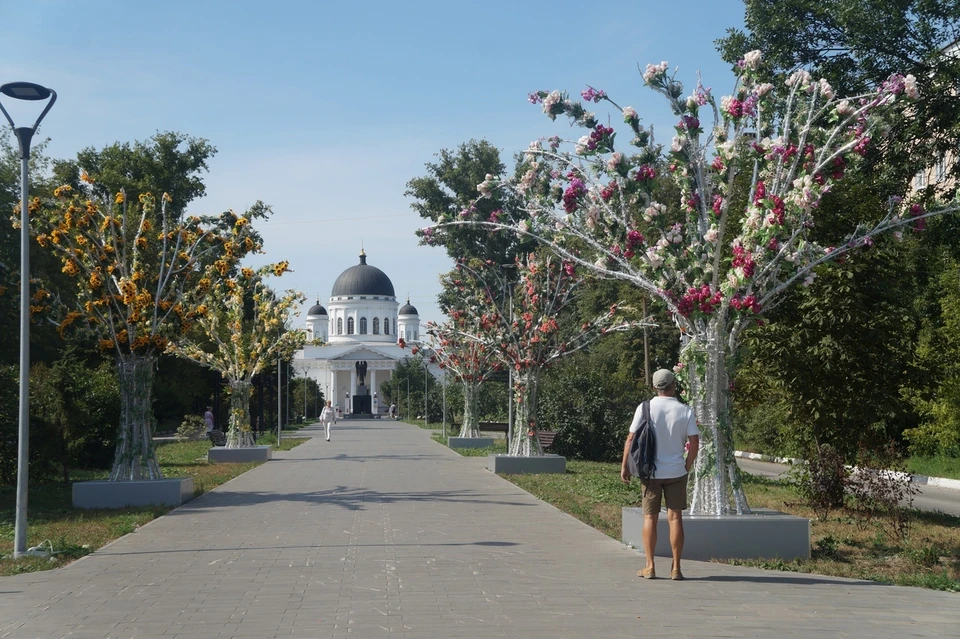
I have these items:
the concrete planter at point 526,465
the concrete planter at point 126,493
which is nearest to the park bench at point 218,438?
the concrete planter at point 526,465

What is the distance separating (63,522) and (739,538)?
8260 millimetres

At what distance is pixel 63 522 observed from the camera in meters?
13.5

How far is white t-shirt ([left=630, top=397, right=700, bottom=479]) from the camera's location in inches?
348

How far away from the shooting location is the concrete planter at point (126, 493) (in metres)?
15.3

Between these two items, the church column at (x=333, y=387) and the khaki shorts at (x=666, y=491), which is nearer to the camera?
the khaki shorts at (x=666, y=491)

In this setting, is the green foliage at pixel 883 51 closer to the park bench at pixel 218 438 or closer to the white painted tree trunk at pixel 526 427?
the white painted tree trunk at pixel 526 427

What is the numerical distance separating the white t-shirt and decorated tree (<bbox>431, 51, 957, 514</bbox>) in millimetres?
1675

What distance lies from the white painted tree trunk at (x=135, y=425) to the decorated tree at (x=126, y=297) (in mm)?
14

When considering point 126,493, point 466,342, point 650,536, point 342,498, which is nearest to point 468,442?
point 466,342

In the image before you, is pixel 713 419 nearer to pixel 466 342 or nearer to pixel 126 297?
pixel 126 297

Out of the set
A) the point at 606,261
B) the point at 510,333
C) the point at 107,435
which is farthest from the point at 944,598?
the point at 107,435

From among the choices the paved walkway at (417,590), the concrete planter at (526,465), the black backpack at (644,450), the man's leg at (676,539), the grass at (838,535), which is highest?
the black backpack at (644,450)

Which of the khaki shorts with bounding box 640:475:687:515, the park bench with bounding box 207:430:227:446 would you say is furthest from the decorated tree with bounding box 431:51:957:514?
the park bench with bounding box 207:430:227:446

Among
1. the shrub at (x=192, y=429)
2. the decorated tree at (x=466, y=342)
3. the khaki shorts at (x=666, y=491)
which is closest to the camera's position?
the khaki shorts at (x=666, y=491)
